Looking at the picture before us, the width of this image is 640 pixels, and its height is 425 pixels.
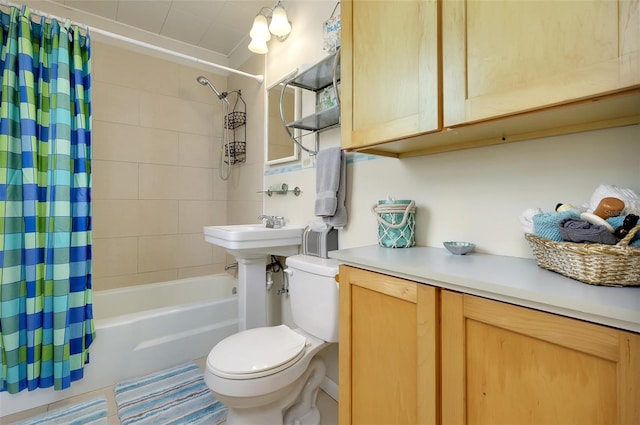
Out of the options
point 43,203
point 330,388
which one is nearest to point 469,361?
point 330,388

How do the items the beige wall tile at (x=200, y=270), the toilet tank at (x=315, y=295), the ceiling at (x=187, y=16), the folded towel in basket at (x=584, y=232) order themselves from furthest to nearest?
the beige wall tile at (x=200, y=270) → the ceiling at (x=187, y=16) → the toilet tank at (x=315, y=295) → the folded towel in basket at (x=584, y=232)

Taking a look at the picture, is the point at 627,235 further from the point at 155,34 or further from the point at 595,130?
the point at 155,34

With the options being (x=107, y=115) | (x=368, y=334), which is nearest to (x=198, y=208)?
(x=107, y=115)

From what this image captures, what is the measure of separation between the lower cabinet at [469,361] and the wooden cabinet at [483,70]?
1.53 ft

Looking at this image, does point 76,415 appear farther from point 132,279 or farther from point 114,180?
point 114,180

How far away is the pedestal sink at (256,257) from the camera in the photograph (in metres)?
1.63

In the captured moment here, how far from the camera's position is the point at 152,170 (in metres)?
2.48

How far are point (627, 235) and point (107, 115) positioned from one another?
2987mm

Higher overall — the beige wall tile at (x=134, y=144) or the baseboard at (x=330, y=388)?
the beige wall tile at (x=134, y=144)

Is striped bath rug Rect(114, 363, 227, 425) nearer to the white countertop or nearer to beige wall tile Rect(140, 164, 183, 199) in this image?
the white countertop

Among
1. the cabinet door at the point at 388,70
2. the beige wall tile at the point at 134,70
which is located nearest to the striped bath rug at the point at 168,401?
the cabinet door at the point at 388,70

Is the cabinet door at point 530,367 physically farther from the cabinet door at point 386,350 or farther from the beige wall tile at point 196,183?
the beige wall tile at point 196,183

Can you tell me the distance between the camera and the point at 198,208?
2.73 meters

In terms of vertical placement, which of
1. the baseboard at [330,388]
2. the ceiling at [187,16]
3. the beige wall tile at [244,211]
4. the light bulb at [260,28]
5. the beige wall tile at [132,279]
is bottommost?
the baseboard at [330,388]
